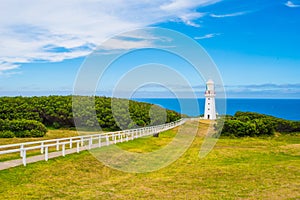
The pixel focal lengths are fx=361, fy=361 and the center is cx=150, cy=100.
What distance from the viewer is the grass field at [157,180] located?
41.6 ft

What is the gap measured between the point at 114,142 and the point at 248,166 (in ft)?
38.0

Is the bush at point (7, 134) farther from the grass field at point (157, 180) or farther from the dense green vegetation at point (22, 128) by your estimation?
the grass field at point (157, 180)

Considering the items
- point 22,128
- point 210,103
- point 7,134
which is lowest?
point 7,134

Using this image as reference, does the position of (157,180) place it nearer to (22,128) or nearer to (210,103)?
(22,128)

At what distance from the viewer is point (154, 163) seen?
2012 cm

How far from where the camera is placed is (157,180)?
615 inches

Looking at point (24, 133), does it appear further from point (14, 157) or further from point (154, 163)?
point (154, 163)

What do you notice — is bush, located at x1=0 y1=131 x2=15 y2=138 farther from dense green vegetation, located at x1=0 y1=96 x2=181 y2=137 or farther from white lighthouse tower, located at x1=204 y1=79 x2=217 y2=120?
white lighthouse tower, located at x1=204 y1=79 x2=217 y2=120

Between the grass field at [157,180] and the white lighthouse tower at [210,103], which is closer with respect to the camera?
the grass field at [157,180]

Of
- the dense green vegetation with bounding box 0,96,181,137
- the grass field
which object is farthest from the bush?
the dense green vegetation with bounding box 0,96,181,137

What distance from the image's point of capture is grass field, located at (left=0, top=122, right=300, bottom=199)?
12.7 m

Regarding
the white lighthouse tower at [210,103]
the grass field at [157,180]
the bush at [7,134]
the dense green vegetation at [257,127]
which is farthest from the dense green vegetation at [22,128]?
the white lighthouse tower at [210,103]

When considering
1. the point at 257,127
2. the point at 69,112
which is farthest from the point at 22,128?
the point at 257,127

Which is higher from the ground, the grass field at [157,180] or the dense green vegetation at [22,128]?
the dense green vegetation at [22,128]
